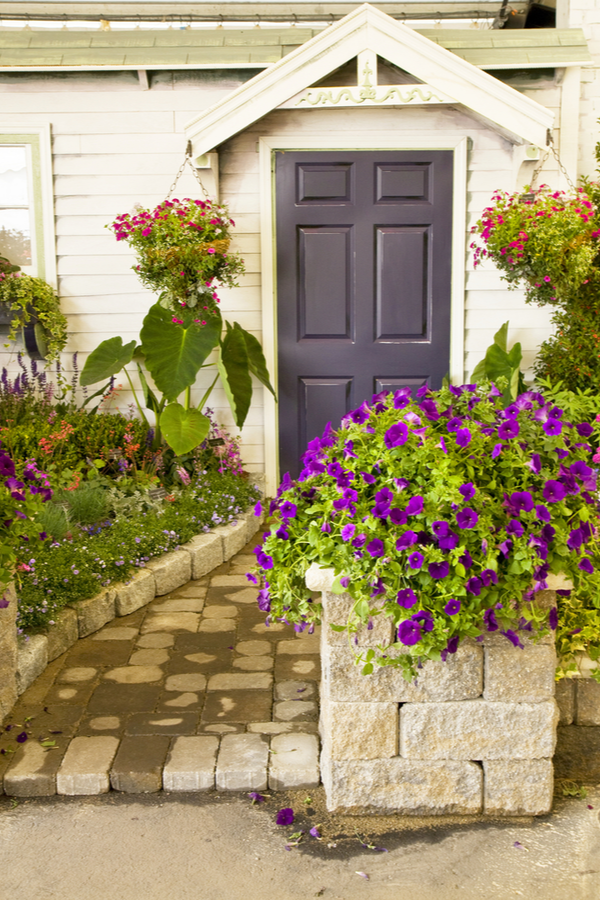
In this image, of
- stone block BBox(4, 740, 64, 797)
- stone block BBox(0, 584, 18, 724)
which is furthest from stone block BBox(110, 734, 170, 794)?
stone block BBox(0, 584, 18, 724)

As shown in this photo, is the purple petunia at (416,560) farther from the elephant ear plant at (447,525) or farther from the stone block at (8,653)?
the stone block at (8,653)

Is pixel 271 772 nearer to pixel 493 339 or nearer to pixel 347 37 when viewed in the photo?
pixel 493 339

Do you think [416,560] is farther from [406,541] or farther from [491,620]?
[491,620]

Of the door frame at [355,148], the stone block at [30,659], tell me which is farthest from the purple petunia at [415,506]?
the door frame at [355,148]

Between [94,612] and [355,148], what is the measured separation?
129 inches

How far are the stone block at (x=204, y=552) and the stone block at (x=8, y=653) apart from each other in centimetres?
145

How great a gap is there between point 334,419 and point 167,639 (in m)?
2.25

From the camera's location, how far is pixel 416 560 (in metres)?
2.08

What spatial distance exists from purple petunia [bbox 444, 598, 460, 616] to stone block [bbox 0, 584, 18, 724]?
1479 mm

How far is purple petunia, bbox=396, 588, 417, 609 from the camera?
2121mm

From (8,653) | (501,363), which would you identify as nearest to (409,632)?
(8,653)

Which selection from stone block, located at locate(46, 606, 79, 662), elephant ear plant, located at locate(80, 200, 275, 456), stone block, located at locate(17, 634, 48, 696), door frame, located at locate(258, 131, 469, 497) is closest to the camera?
stone block, located at locate(17, 634, 48, 696)

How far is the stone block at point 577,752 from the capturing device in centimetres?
265

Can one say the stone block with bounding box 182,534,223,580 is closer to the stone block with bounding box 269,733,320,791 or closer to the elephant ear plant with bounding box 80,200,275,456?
the elephant ear plant with bounding box 80,200,275,456
